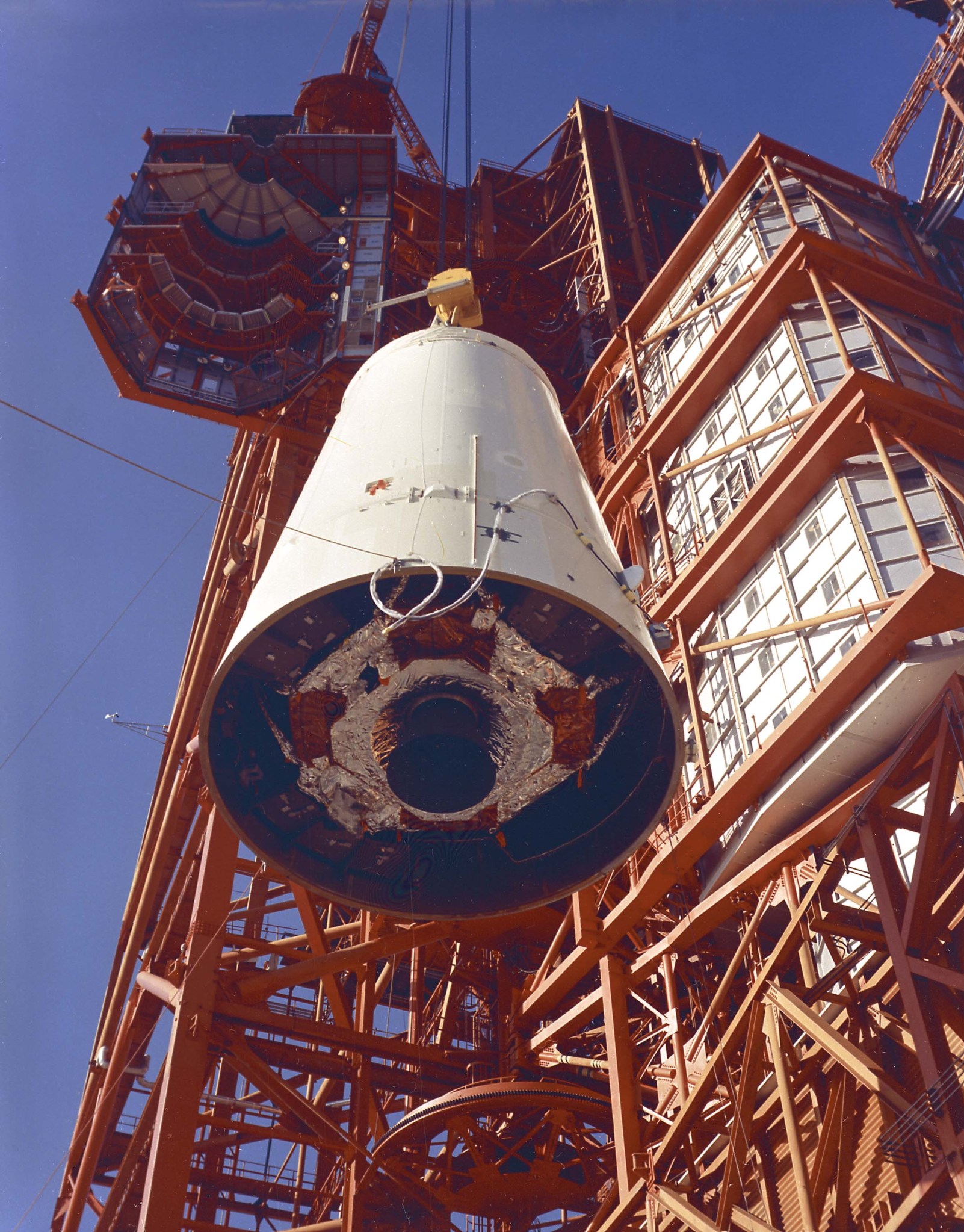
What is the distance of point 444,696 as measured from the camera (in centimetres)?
934

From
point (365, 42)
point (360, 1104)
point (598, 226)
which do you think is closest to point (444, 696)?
point (360, 1104)

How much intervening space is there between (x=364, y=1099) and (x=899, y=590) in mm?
9678

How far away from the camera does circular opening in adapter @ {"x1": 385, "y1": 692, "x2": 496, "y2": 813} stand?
931 centimetres

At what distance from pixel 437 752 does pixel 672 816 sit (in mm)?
8239

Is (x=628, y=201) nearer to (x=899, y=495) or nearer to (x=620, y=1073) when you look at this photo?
(x=899, y=495)

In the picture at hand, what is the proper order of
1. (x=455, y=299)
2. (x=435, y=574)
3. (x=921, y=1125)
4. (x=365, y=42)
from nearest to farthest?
(x=435, y=574) < (x=921, y=1125) < (x=455, y=299) < (x=365, y=42)

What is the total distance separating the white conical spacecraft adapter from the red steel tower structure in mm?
4259

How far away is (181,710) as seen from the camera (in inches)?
806

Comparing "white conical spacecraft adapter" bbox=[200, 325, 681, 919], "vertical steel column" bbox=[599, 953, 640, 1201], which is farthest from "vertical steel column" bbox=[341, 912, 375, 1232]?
"white conical spacecraft adapter" bbox=[200, 325, 681, 919]

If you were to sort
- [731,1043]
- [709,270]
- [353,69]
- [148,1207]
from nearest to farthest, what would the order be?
[148,1207], [731,1043], [709,270], [353,69]

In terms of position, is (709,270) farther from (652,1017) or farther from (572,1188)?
(572,1188)

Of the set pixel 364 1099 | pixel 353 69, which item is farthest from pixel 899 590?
pixel 353 69

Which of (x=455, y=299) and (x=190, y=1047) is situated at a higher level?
(x=455, y=299)

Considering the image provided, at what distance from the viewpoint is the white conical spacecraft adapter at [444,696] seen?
902cm
